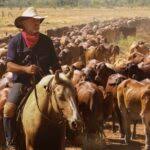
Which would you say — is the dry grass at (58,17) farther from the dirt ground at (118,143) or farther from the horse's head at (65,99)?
the horse's head at (65,99)

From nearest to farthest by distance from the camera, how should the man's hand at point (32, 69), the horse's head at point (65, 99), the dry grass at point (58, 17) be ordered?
the horse's head at point (65, 99) < the man's hand at point (32, 69) < the dry grass at point (58, 17)

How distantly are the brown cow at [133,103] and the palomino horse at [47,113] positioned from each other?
502 cm

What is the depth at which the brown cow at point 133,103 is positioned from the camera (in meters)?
10.8

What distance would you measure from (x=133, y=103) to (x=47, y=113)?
580 centimetres

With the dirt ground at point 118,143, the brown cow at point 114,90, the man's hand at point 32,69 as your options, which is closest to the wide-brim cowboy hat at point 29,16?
the man's hand at point 32,69

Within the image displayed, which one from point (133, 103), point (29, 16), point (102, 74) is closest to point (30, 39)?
point (29, 16)

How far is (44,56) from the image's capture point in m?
6.45

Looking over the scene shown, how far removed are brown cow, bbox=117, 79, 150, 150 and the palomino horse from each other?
5020 millimetres

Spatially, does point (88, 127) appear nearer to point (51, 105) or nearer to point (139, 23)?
point (51, 105)

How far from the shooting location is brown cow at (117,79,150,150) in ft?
35.4

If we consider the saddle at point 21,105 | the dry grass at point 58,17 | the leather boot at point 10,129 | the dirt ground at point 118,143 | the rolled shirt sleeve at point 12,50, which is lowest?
the dry grass at point 58,17

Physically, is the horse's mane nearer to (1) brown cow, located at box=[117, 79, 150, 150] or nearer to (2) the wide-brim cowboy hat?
(2) the wide-brim cowboy hat

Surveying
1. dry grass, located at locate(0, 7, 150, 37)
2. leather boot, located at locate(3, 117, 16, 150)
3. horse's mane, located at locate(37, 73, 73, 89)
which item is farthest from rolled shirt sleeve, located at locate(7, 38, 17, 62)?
dry grass, located at locate(0, 7, 150, 37)

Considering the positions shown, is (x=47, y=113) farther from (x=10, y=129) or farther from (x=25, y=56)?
(x=25, y=56)
